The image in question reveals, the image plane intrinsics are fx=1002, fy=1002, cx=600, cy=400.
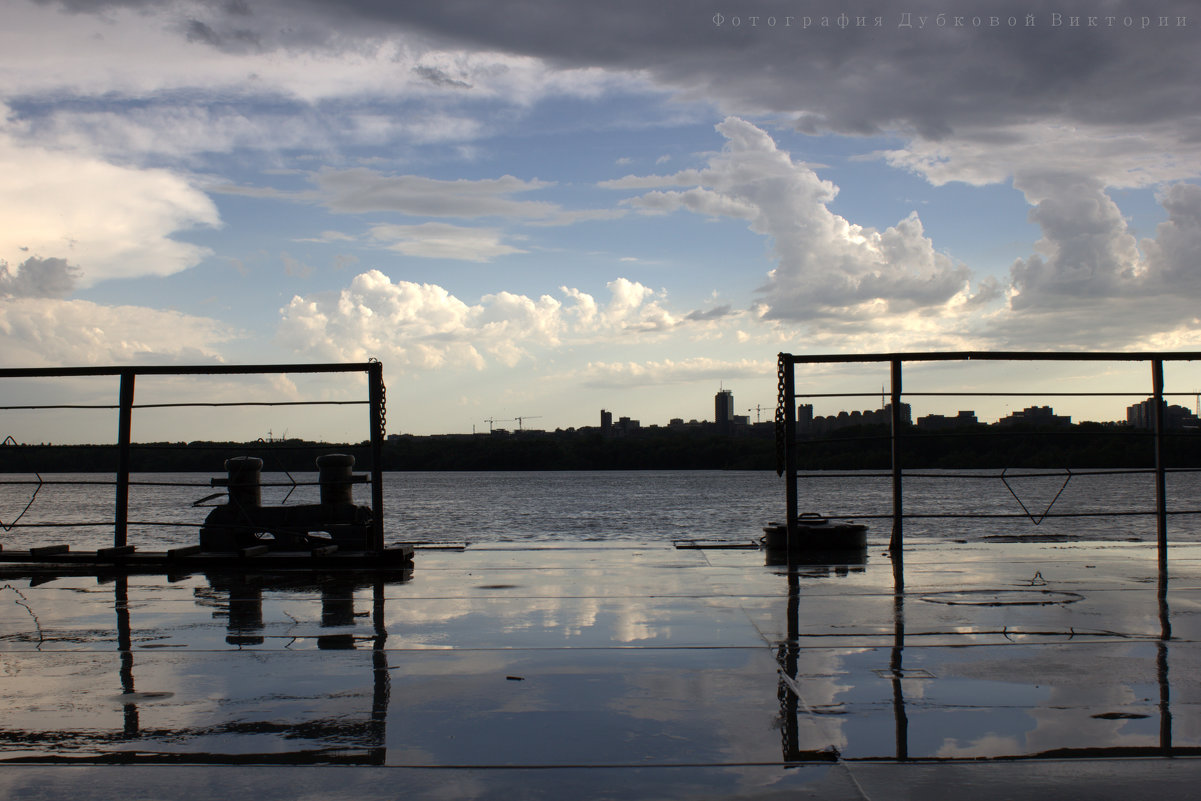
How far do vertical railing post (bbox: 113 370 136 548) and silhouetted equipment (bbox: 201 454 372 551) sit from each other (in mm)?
964

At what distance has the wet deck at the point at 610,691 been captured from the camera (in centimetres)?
322

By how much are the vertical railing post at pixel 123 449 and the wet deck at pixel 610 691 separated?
6.45 feet

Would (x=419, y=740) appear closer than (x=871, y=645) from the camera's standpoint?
Yes

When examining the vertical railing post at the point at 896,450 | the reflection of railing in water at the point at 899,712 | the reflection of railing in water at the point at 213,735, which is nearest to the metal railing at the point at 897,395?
the vertical railing post at the point at 896,450

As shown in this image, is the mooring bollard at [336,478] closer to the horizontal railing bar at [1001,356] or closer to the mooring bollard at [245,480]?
the mooring bollard at [245,480]

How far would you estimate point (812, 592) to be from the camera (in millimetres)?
7031

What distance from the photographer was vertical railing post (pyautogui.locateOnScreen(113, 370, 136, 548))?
9352mm

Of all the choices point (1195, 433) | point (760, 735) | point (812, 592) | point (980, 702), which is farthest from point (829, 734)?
point (1195, 433)

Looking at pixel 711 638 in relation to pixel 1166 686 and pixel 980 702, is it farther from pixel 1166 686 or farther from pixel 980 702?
pixel 1166 686

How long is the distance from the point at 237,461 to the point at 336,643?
613 cm

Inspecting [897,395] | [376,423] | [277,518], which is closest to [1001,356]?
[897,395]

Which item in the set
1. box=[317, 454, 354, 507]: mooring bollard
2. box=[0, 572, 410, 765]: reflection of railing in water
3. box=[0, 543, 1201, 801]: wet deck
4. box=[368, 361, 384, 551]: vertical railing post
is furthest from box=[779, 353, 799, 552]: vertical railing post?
box=[0, 572, 410, 765]: reflection of railing in water

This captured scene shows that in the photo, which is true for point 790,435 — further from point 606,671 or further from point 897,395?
point 606,671

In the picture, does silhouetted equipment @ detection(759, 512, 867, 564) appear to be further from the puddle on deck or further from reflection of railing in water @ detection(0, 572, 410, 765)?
reflection of railing in water @ detection(0, 572, 410, 765)
